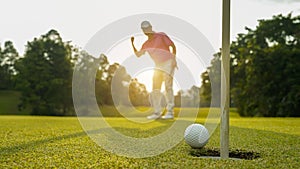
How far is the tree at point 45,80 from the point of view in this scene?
33.8m

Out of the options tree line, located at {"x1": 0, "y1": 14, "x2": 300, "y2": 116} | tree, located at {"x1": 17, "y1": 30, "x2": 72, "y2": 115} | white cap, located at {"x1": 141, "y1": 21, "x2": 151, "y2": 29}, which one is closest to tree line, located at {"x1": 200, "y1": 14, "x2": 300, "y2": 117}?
tree line, located at {"x1": 0, "y1": 14, "x2": 300, "y2": 116}

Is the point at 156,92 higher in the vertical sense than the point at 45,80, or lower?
lower

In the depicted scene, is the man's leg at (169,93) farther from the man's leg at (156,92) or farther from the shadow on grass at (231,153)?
the shadow on grass at (231,153)

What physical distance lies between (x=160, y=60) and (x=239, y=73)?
22433mm

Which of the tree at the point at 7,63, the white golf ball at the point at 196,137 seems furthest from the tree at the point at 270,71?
the tree at the point at 7,63

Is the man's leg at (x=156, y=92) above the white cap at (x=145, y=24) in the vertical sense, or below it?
below

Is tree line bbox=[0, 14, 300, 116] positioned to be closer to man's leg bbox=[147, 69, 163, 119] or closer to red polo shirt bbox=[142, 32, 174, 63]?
man's leg bbox=[147, 69, 163, 119]

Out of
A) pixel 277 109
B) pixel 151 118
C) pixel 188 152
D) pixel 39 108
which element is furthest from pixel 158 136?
pixel 39 108

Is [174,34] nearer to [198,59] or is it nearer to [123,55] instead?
[198,59]

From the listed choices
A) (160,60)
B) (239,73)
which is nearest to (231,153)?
(160,60)

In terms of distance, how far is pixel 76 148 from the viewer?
423cm

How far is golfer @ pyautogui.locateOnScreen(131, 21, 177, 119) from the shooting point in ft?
28.6

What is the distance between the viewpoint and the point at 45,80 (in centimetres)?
3416

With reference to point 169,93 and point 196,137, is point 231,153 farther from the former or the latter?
point 169,93
